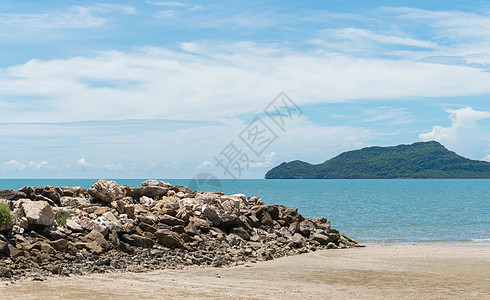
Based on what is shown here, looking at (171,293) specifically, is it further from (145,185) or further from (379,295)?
(145,185)

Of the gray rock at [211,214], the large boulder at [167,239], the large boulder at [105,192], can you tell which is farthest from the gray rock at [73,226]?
the gray rock at [211,214]

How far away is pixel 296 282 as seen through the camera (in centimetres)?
1636

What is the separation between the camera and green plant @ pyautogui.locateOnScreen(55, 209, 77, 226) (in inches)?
758

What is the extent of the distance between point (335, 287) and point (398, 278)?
2.86m

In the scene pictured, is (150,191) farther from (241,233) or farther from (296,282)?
(296,282)

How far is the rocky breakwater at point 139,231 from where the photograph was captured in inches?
672

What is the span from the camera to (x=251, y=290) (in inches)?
576

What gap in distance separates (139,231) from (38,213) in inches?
148

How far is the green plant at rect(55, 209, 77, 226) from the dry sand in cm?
399

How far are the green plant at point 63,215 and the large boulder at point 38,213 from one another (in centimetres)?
62

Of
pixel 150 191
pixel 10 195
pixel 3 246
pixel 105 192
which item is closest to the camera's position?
pixel 3 246

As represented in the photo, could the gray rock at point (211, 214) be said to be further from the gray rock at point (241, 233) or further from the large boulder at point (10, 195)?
the large boulder at point (10, 195)

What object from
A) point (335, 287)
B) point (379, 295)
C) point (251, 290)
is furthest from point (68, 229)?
point (379, 295)

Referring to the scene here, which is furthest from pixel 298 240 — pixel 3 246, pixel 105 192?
pixel 3 246
